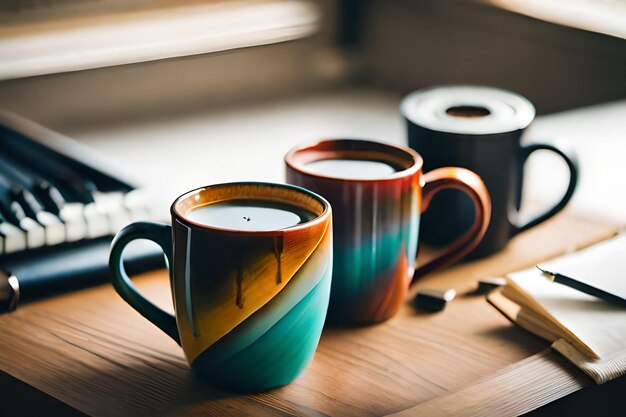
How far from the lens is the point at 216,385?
51cm

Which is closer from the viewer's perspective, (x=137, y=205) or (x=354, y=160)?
(x=354, y=160)

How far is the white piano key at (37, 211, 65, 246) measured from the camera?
2.16 ft

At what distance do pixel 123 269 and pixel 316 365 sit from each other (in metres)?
0.13

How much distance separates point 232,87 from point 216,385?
3.63 ft

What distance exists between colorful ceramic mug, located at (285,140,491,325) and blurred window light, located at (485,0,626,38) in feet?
2.81

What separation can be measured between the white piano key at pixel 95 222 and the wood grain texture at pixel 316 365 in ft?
0.18

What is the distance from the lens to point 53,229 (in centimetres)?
66

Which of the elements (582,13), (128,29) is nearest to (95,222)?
(128,29)

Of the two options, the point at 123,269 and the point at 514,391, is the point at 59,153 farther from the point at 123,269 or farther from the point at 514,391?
the point at 514,391

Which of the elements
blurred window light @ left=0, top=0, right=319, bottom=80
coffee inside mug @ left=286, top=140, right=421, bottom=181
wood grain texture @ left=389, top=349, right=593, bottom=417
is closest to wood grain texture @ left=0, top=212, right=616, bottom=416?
wood grain texture @ left=389, top=349, right=593, bottom=417

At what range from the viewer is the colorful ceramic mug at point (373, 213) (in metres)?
0.55

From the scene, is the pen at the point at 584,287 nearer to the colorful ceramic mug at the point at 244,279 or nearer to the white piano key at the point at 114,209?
the colorful ceramic mug at the point at 244,279

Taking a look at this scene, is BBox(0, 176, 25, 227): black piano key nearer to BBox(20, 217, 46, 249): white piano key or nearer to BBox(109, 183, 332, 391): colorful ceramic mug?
BBox(20, 217, 46, 249): white piano key

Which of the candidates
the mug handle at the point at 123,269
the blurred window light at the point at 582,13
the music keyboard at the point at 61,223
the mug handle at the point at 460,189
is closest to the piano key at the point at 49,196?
the music keyboard at the point at 61,223
